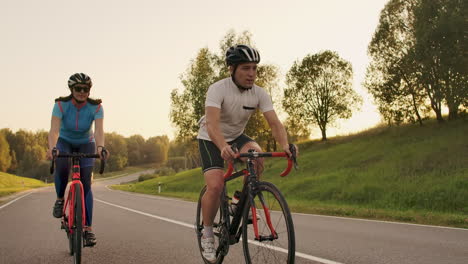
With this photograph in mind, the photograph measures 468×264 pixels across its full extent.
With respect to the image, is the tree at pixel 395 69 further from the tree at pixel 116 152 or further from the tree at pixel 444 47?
the tree at pixel 116 152

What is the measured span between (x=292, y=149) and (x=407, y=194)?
13.9 m

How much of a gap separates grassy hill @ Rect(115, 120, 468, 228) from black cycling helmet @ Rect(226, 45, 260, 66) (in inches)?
288

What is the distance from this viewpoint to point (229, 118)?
181 inches

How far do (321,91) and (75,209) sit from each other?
42.3 m

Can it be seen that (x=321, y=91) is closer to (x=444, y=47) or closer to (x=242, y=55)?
(x=444, y=47)

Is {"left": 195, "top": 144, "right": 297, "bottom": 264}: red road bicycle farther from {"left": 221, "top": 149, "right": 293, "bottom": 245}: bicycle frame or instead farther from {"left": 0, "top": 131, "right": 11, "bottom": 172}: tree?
{"left": 0, "top": 131, "right": 11, "bottom": 172}: tree

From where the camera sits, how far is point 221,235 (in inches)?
180

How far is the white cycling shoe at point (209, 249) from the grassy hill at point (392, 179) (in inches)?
269

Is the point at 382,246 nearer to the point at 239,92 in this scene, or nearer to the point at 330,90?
the point at 239,92

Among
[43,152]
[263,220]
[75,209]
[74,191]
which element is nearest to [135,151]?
[43,152]

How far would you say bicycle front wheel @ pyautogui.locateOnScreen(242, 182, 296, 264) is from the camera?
3.58m

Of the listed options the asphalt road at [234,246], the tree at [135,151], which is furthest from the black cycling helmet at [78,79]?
the tree at [135,151]

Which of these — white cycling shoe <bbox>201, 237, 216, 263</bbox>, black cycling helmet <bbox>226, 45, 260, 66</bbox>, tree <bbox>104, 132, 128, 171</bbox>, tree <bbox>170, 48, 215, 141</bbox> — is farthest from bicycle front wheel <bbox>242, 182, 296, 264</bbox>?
tree <bbox>104, 132, 128, 171</bbox>

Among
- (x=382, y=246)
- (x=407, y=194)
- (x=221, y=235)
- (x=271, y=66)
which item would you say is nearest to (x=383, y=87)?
(x=271, y=66)
